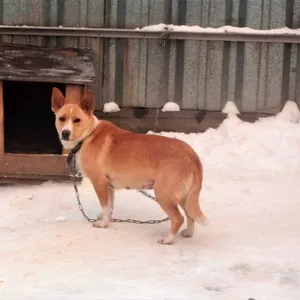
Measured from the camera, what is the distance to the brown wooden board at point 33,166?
22.1 ft

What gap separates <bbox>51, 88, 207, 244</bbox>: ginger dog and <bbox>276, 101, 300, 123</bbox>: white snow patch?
3458 millimetres

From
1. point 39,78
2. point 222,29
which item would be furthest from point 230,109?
point 39,78

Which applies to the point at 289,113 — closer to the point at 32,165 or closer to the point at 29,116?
the point at 32,165

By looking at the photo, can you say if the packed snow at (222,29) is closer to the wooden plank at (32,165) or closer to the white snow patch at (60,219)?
the wooden plank at (32,165)

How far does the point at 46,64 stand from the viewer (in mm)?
6930

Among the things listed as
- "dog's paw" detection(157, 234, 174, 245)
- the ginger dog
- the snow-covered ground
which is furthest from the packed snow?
"dog's paw" detection(157, 234, 174, 245)

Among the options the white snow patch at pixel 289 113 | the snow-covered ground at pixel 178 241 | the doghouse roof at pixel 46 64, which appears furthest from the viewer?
the white snow patch at pixel 289 113

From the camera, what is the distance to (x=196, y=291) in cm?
388

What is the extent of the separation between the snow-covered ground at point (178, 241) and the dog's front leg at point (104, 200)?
103 mm

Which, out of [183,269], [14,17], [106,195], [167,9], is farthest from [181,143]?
[14,17]

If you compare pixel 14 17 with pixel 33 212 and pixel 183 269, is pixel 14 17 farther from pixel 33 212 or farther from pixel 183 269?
pixel 183 269

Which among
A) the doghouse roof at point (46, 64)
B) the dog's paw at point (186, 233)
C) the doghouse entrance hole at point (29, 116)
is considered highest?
the doghouse roof at point (46, 64)

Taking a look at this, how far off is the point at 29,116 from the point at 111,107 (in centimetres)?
138

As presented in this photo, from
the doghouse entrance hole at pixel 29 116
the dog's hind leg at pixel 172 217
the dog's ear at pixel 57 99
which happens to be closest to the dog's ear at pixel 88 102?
the dog's ear at pixel 57 99
